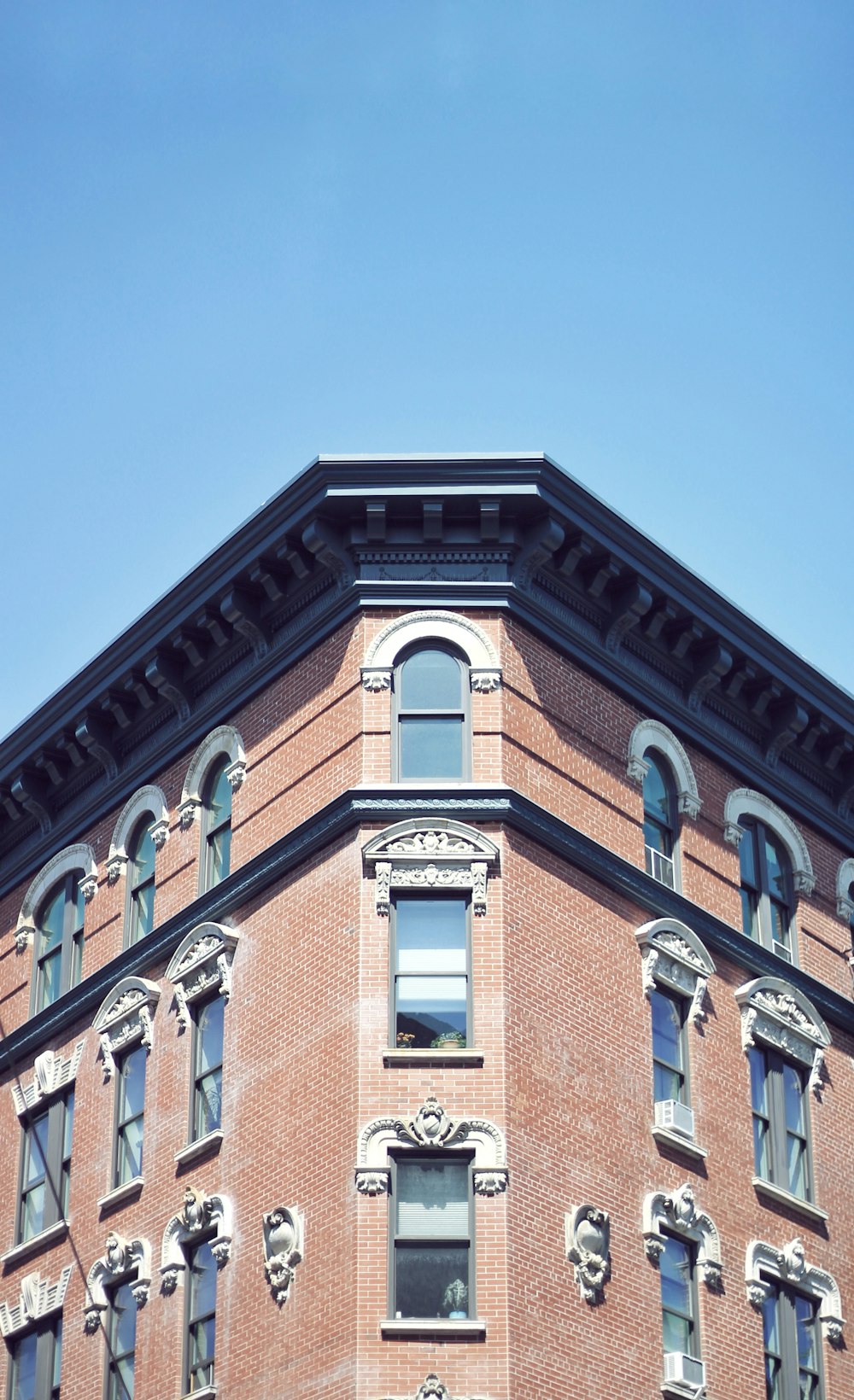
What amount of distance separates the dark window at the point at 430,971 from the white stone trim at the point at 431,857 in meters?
0.26

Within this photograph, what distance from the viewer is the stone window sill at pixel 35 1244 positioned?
37.5m

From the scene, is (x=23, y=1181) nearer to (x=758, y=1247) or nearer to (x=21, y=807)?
(x=21, y=807)

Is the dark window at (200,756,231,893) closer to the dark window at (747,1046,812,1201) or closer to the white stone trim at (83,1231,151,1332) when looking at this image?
the white stone trim at (83,1231,151,1332)

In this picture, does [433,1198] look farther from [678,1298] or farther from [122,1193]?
[122,1193]

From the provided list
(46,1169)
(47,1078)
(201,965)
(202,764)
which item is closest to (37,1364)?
(46,1169)

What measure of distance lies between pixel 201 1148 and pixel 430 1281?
4676 millimetres

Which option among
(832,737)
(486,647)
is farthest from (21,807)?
(832,737)

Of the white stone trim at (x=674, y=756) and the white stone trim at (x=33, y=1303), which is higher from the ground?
the white stone trim at (x=674, y=756)

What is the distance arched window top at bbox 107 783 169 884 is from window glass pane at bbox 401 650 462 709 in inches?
205

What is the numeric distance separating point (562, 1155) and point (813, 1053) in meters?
6.80

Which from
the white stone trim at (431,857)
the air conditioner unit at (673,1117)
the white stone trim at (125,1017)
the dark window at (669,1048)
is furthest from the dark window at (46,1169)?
the air conditioner unit at (673,1117)

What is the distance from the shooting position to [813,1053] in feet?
125

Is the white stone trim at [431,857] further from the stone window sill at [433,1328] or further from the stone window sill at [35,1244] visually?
the stone window sill at [35,1244]

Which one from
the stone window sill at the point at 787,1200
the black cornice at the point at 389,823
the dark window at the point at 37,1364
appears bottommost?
the dark window at the point at 37,1364
